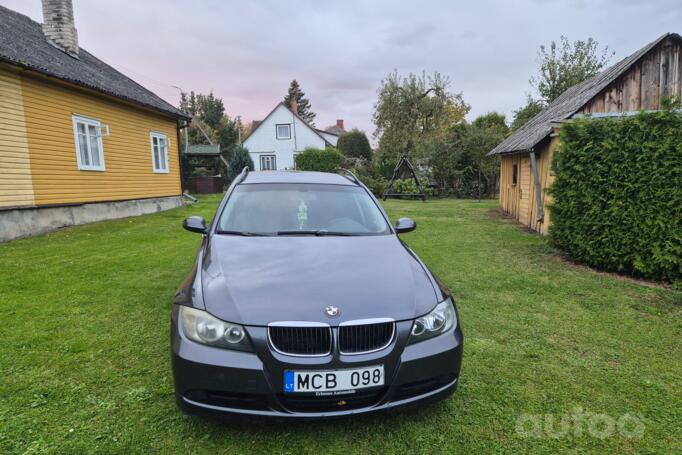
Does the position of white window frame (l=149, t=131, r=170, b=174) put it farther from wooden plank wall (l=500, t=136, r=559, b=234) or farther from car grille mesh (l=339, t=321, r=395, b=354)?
car grille mesh (l=339, t=321, r=395, b=354)

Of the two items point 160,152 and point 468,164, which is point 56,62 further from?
point 468,164

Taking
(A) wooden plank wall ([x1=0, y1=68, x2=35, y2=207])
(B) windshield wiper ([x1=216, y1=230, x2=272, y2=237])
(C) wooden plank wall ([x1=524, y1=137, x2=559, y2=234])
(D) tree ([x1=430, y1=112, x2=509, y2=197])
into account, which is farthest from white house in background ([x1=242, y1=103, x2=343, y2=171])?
(B) windshield wiper ([x1=216, y1=230, x2=272, y2=237])

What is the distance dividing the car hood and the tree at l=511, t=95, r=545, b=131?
27128 mm

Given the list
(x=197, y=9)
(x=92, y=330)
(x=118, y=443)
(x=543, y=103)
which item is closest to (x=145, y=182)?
(x=197, y=9)

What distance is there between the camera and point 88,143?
34.4ft

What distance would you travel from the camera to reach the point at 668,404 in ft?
8.04

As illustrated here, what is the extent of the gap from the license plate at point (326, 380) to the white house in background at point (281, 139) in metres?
32.7

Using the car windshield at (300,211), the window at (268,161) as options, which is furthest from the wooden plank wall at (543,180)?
the window at (268,161)

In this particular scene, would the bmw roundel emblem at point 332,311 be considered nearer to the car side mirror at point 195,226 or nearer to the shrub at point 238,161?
the car side mirror at point 195,226

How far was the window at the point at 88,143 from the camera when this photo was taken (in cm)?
1005

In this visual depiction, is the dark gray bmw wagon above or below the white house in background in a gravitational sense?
below

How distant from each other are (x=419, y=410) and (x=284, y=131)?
34.3 metres

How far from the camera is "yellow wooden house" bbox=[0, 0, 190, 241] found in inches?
325

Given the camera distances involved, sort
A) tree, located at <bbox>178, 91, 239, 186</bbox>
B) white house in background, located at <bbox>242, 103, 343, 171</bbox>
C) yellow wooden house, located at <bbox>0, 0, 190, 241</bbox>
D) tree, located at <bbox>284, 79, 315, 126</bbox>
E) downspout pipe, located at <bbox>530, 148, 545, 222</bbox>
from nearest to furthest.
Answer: yellow wooden house, located at <bbox>0, 0, 190, 241</bbox>
downspout pipe, located at <bbox>530, 148, 545, 222</bbox>
white house in background, located at <bbox>242, 103, 343, 171</bbox>
tree, located at <bbox>178, 91, 239, 186</bbox>
tree, located at <bbox>284, 79, 315, 126</bbox>
